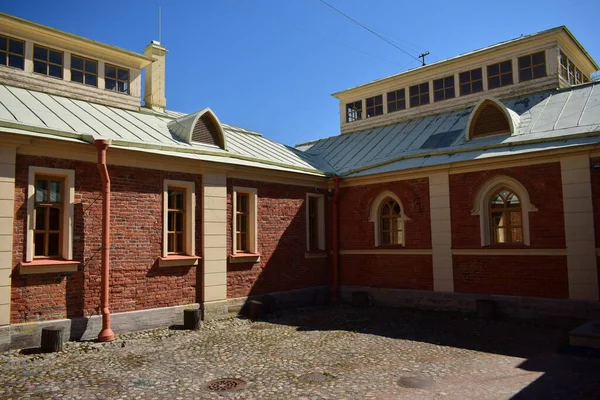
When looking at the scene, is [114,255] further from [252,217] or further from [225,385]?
[225,385]

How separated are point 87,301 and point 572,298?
1129 centimetres

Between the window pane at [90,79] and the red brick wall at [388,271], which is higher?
the window pane at [90,79]

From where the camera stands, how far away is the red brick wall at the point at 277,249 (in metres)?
13.5

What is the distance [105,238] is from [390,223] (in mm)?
8713

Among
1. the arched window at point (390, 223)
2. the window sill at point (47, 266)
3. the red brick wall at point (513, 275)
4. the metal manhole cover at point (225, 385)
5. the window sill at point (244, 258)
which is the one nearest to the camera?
the metal manhole cover at point (225, 385)

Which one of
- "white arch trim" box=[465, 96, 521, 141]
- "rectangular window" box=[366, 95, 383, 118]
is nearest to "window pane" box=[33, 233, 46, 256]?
"white arch trim" box=[465, 96, 521, 141]

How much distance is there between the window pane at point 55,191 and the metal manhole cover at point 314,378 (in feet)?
22.0

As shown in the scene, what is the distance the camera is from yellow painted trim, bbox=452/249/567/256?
38.0 feet

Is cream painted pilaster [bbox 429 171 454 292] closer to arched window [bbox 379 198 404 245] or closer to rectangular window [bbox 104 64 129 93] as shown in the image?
arched window [bbox 379 198 404 245]

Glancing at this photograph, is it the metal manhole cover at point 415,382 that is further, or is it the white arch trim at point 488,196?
the white arch trim at point 488,196

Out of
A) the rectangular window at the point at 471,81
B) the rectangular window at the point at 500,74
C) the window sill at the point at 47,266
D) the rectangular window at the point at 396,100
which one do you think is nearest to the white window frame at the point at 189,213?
the window sill at the point at 47,266

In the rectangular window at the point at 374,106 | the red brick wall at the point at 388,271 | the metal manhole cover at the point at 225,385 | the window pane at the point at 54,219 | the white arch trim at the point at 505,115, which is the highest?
the rectangular window at the point at 374,106

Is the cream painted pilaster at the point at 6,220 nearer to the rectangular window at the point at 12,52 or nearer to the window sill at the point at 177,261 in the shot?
the window sill at the point at 177,261

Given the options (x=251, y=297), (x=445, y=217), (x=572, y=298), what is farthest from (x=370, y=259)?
(x=572, y=298)
